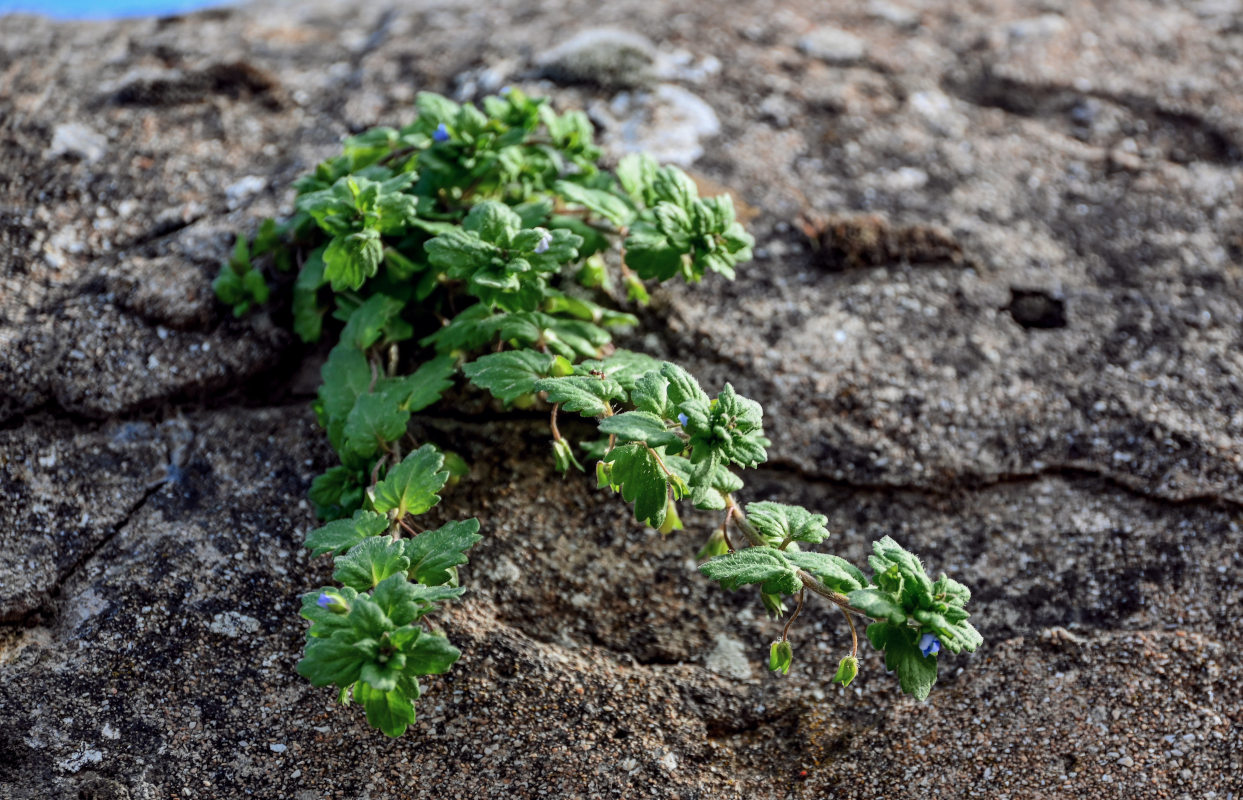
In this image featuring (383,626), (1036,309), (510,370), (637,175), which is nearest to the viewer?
(383,626)

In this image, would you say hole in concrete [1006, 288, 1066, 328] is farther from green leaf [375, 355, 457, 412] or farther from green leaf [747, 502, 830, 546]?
green leaf [375, 355, 457, 412]

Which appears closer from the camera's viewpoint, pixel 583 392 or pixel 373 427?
pixel 583 392

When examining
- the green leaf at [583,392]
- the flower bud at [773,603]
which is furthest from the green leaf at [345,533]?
the flower bud at [773,603]

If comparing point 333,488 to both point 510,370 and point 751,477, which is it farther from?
point 751,477

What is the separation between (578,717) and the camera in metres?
2.10

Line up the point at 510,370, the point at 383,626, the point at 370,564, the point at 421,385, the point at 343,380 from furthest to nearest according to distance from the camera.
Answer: the point at 343,380 < the point at 421,385 < the point at 510,370 < the point at 370,564 < the point at 383,626

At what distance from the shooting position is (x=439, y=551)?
1.94m

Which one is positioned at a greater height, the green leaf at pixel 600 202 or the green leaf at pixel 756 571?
the green leaf at pixel 600 202

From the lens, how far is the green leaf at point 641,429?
1863mm

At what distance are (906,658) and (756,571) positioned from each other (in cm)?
30

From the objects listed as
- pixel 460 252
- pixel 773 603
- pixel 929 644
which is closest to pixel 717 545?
pixel 773 603

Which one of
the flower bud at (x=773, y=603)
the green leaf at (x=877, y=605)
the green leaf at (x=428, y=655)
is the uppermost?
the green leaf at (x=428, y=655)

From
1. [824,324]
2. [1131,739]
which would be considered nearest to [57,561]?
[824,324]

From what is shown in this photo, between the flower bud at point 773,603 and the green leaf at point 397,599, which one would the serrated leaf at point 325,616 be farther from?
the flower bud at point 773,603
